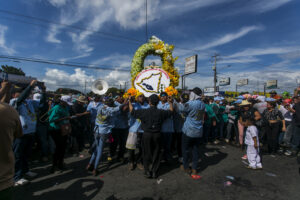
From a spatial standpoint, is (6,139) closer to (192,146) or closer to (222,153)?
(192,146)

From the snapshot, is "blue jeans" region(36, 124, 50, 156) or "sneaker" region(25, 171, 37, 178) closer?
"sneaker" region(25, 171, 37, 178)

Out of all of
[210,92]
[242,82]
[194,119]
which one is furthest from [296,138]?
[242,82]

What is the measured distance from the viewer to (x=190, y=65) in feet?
72.2

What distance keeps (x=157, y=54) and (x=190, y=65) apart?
54.4 feet

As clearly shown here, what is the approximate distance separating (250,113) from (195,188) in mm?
2977

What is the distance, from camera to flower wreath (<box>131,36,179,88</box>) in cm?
608

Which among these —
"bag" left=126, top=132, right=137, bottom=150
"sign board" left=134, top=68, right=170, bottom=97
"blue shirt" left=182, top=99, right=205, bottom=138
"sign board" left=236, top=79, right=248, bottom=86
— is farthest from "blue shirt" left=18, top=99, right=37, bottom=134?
"sign board" left=236, top=79, right=248, bottom=86

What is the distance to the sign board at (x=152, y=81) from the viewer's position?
5.46 m

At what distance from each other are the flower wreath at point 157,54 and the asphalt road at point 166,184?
128 inches

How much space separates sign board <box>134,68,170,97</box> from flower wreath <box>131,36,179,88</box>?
0.52 meters

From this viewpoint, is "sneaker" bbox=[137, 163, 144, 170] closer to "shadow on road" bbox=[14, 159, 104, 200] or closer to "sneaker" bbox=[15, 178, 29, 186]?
"shadow on road" bbox=[14, 159, 104, 200]

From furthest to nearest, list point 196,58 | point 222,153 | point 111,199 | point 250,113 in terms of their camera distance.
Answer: point 196,58, point 222,153, point 250,113, point 111,199

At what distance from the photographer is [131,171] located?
423 centimetres

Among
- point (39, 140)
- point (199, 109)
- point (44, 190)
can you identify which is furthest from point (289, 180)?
point (39, 140)
